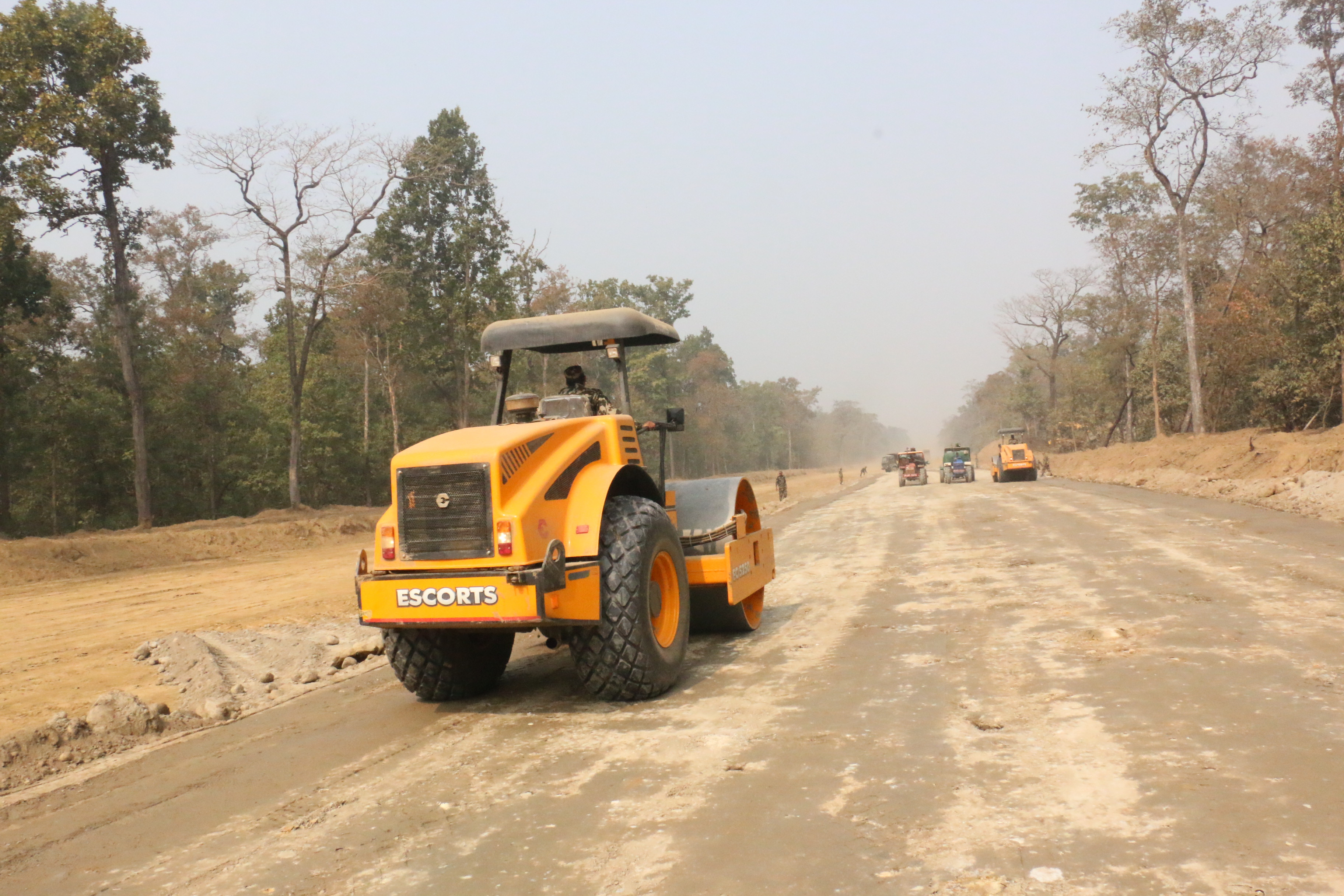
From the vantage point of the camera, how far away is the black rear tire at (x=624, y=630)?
17.8 ft

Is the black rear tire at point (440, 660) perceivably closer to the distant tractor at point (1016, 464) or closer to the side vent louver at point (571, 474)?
the side vent louver at point (571, 474)

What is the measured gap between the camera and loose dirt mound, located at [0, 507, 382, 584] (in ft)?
52.3

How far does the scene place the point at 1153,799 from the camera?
3.63 metres

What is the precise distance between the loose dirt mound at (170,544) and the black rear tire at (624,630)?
46.4ft

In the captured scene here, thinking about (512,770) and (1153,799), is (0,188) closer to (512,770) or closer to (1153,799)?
(512,770)

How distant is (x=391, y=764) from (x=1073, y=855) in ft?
10.7

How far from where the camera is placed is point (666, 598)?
6340 millimetres

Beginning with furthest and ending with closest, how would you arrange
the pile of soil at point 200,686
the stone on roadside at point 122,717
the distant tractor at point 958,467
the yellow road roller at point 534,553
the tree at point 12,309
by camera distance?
the distant tractor at point 958,467 < the tree at point 12,309 < the stone on roadside at point 122,717 < the pile of soil at point 200,686 < the yellow road roller at point 534,553

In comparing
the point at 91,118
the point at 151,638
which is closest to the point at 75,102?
the point at 91,118

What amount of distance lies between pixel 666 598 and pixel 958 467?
3512 cm

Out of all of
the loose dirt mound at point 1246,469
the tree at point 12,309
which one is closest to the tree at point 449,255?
the tree at point 12,309

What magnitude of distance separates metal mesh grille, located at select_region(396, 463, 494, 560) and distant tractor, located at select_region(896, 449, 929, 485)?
34691 millimetres

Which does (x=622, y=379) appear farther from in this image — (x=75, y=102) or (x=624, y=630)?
(x=75, y=102)

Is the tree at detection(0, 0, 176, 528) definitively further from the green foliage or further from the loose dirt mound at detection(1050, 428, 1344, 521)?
the loose dirt mound at detection(1050, 428, 1344, 521)
